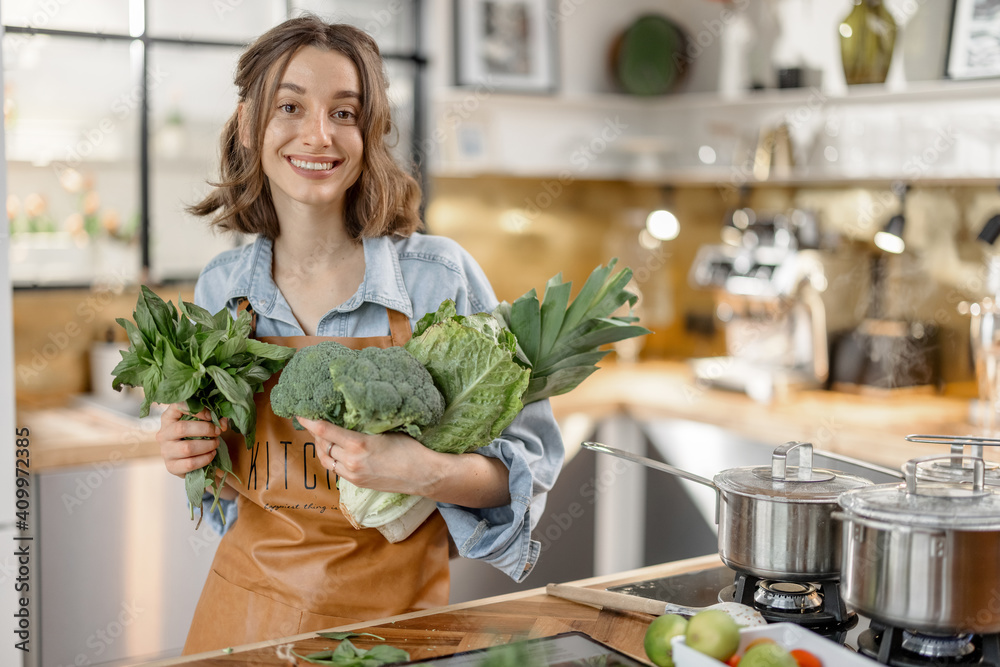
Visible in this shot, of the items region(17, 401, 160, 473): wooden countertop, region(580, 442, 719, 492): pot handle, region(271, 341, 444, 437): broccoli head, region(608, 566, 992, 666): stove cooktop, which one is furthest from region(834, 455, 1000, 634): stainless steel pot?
region(17, 401, 160, 473): wooden countertop

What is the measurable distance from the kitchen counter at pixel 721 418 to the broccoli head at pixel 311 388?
1429 millimetres

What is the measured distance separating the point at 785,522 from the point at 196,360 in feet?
2.48

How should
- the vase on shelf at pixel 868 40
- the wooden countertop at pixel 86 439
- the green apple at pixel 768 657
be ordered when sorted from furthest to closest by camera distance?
the vase on shelf at pixel 868 40, the wooden countertop at pixel 86 439, the green apple at pixel 768 657

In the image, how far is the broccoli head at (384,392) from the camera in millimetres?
1115

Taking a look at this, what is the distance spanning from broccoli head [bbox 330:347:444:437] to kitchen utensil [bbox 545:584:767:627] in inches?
13.2

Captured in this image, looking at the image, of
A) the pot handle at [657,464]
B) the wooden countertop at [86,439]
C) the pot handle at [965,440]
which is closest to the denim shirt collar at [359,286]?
the pot handle at [657,464]

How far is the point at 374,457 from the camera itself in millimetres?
1167

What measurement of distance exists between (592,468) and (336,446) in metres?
1.99

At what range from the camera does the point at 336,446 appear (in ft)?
3.88

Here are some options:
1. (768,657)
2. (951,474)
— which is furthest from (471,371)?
(951,474)

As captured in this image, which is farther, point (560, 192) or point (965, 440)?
point (560, 192)

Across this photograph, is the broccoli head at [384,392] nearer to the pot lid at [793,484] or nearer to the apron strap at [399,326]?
the apron strap at [399,326]

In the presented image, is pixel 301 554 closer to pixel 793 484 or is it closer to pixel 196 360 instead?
pixel 196 360

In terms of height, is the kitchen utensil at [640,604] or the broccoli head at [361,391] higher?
the broccoli head at [361,391]
